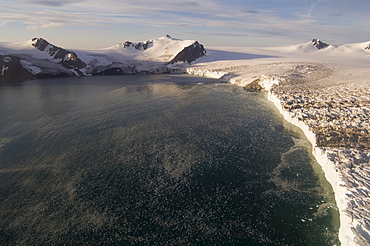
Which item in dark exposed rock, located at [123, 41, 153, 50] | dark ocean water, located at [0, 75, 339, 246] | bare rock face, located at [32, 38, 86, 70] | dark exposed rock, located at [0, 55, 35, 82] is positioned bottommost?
dark ocean water, located at [0, 75, 339, 246]

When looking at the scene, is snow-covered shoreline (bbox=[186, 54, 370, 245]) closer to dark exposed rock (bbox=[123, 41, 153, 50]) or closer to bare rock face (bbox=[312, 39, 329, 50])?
dark exposed rock (bbox=[123, 41, 153, 50])

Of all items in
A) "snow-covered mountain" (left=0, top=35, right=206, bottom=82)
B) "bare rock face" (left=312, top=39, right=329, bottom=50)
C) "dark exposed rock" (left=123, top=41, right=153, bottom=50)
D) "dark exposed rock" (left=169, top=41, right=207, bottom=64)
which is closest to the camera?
"snow-covered mountain" (left=0, top=35, right=206, bottom=82)

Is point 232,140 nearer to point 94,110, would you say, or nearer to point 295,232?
point 295,232

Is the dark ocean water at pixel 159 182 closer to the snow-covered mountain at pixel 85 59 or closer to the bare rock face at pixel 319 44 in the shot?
the snow-covered mountain at pixel 85 59

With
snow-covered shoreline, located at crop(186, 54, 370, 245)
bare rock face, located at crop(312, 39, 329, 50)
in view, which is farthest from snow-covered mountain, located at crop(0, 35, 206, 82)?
bare rock face, located at crop(312, 39, 329, 50)

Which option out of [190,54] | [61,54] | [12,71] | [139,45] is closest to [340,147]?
[12,71]

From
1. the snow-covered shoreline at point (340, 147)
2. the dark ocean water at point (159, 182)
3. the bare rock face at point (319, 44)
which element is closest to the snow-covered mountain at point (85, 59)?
the dark ocean water at point (159, 182)

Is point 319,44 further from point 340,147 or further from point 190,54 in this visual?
point 340,147
